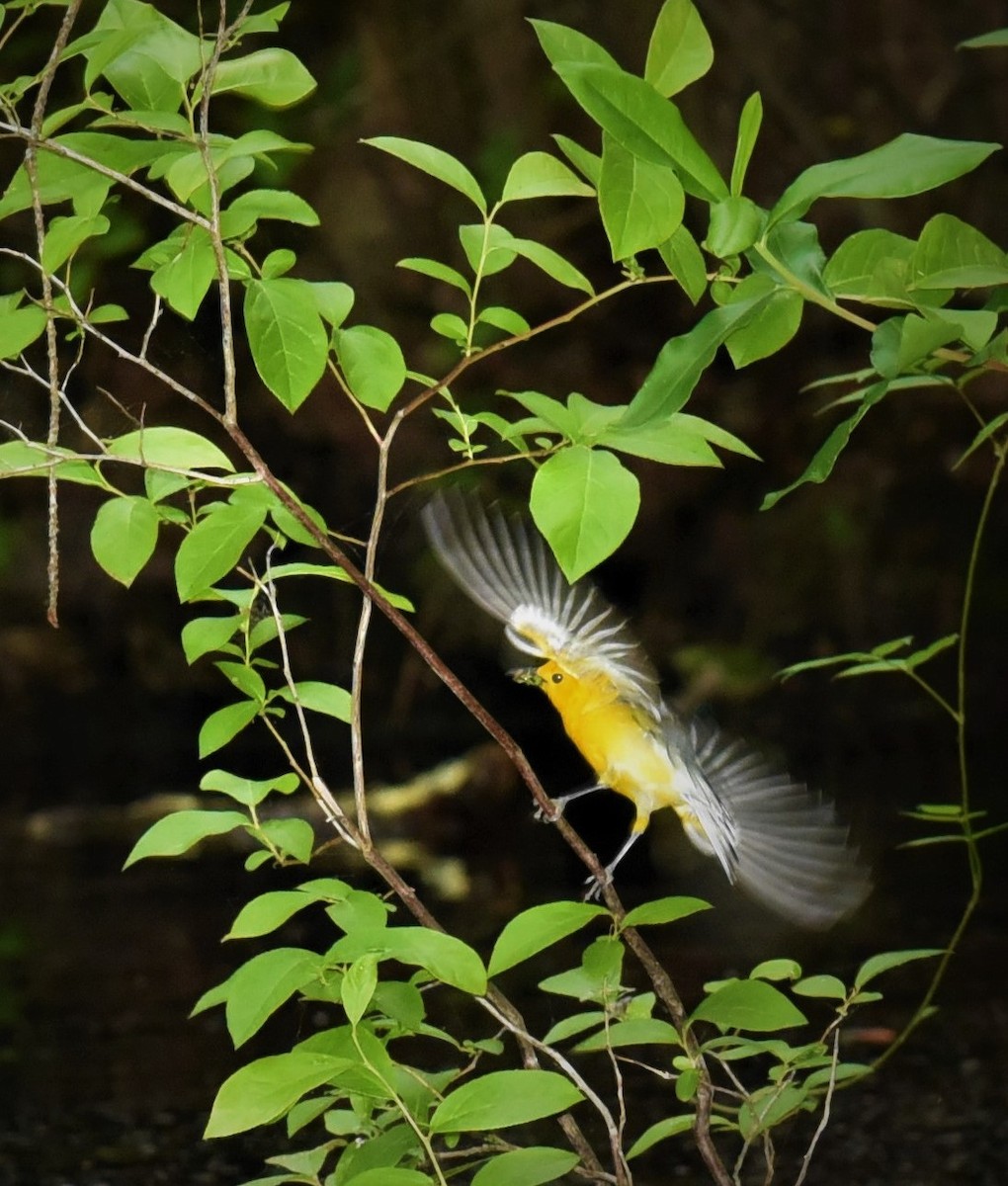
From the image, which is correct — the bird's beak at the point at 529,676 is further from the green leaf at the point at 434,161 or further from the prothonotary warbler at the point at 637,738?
the green leaf at the point at 434,161

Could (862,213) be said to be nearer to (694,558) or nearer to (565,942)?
(694,558)

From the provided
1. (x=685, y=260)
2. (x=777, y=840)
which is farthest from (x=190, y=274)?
(x=777, y=840)

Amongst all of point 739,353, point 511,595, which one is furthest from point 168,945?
point 739,353

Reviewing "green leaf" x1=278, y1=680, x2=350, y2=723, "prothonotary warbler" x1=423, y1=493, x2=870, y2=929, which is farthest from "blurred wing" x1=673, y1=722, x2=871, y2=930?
"green leaf" x1=278, y1=680, x2=350, y2=723

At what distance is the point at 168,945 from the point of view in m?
1.21

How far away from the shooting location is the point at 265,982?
0.38 metres

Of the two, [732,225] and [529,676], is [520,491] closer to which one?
[529,676]

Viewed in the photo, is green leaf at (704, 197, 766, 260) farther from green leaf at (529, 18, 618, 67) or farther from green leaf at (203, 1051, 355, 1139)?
green leaf at (203, 1051, 355, 1139)

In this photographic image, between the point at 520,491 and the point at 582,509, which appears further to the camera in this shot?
the point at 520,491

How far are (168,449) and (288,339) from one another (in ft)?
0.18

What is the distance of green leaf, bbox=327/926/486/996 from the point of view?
1.19 feet

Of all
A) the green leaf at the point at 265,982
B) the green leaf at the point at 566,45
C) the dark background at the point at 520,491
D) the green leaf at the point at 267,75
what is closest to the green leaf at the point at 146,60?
the green leaf at the point at 267,75

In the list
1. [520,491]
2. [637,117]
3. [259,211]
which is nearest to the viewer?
[637,117]

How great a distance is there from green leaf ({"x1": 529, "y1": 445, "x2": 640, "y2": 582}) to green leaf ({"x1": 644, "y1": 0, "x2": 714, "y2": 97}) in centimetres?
9
